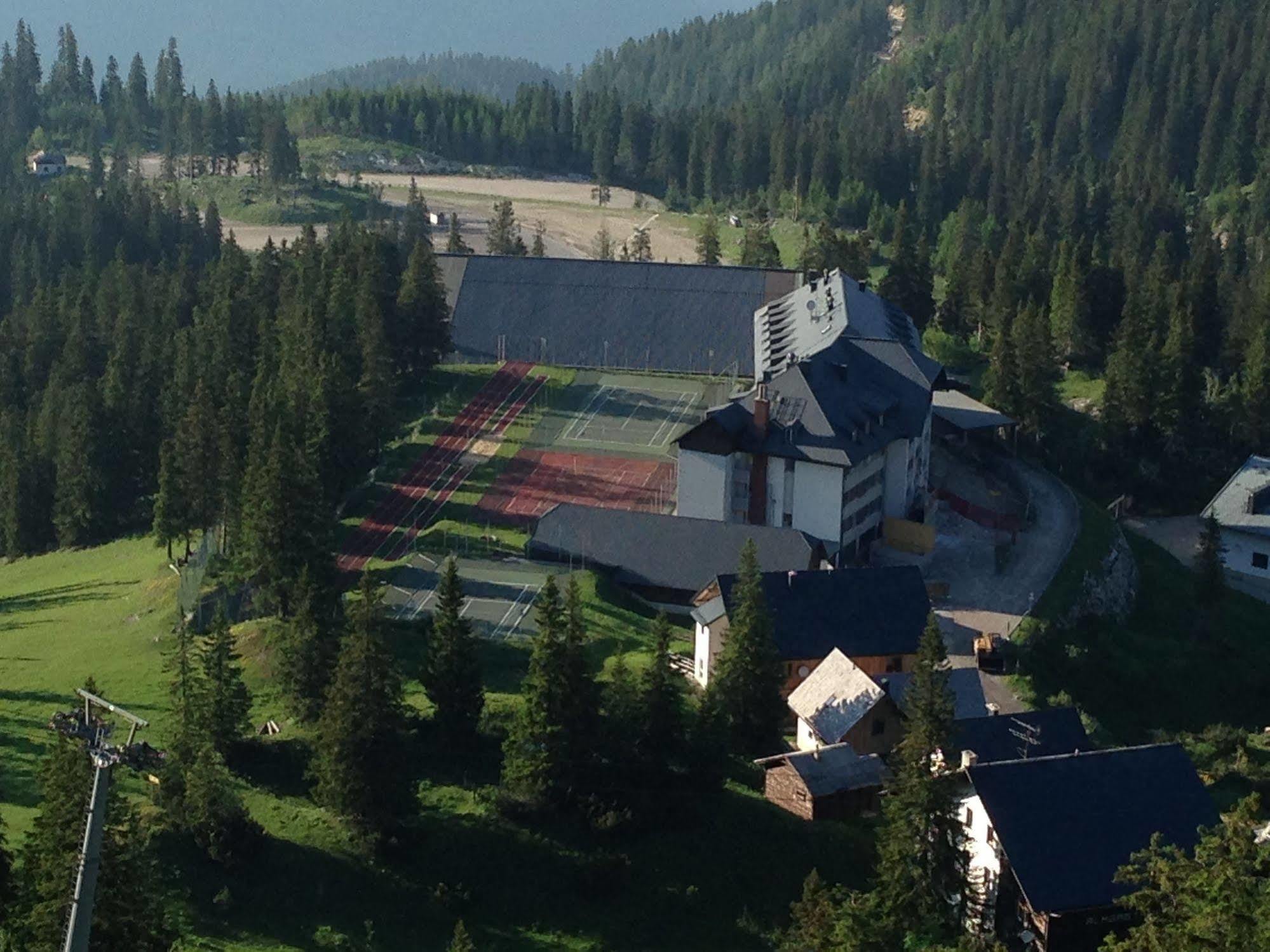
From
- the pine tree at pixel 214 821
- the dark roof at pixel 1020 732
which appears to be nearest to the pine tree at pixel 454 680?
the pine tree at pixel 214 821

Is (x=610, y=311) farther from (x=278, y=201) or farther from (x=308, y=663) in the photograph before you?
(x=278, y=201)

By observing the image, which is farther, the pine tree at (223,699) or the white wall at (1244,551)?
the white wall at (1244,551)

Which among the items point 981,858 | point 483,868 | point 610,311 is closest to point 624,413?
point 610,311

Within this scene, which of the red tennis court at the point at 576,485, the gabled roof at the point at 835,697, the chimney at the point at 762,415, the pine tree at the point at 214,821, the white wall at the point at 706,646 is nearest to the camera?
the pine tree at the point at 214,821

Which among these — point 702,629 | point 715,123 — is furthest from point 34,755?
point 715,123

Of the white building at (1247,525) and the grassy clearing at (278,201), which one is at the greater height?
the grassy clearing at (278,201)

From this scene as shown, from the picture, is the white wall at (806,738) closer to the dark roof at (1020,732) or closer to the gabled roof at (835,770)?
the gabled roof at (835,770)
